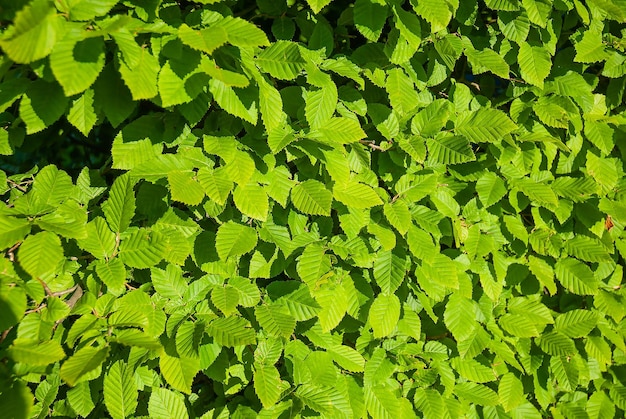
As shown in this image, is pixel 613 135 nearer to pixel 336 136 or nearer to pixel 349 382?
pixel 336 136

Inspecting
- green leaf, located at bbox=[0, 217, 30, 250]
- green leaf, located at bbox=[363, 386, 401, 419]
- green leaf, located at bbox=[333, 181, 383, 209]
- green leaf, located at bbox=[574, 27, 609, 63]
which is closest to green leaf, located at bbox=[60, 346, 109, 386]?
green leaf, located at bbox=[0, 217, 30, 250]

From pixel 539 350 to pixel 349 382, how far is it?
1.21 m

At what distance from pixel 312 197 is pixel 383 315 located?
0.64 metres

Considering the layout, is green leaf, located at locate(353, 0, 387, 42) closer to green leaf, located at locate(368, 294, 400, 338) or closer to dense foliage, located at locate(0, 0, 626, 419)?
dense foliage, located at locate(0, 0, 626, 419)

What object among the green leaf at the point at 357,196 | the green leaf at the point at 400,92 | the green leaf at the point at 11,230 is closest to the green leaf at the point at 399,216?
the green leaf at the point at 357,196

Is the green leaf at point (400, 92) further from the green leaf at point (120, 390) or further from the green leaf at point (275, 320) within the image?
the green leaf at point (120, 390)

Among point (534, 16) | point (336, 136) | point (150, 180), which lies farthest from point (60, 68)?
point (534, 16)

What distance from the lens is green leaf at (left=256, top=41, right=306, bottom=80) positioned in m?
1.80

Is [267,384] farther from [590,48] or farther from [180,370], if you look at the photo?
[590,48]

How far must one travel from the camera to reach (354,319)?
93.5 inches

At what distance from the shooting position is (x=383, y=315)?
2.21 meters

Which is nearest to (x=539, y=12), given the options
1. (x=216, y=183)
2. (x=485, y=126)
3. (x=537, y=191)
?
(x=485, y=126)

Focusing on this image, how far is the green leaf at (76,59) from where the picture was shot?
138cm

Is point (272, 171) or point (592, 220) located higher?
point (272, 171)
